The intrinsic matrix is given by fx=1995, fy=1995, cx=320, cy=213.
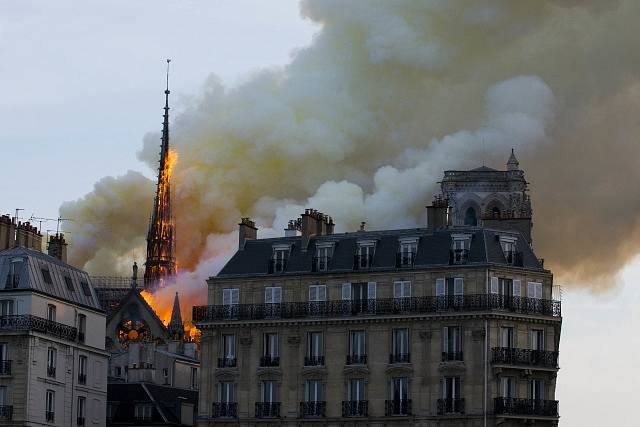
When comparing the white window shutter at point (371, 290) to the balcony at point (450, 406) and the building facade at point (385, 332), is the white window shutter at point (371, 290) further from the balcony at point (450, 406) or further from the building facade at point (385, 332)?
the balcony at point (450, 406)

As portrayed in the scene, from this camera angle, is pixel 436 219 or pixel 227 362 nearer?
pixel 227 362

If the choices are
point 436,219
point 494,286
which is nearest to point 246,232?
point 436,219

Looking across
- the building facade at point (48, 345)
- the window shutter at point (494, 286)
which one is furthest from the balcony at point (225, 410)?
the window shutter at point (494, 286)

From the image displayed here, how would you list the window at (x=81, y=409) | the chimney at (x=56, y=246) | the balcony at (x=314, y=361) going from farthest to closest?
1. the chimney at (x=56, y=246)
2. the window at (x=81, y=409)
3. the balcony at (x=314, y=361)

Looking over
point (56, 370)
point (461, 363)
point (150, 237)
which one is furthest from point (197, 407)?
point (150, 237)

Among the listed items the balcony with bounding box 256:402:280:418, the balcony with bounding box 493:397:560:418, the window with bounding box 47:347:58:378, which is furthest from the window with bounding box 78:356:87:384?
the balcony with bounding box 493:397:560:418

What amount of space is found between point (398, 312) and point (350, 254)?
5215mm

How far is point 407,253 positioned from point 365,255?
229cm

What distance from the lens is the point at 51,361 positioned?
103688mm

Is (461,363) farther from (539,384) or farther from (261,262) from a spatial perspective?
(261,262)

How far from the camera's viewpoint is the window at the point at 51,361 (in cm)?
10338

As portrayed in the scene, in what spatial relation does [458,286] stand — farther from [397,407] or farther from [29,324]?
[29,324]

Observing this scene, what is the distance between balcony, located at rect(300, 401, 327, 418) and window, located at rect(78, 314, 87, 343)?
13.8 meters

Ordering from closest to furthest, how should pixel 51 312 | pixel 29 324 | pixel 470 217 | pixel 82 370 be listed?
pixel 29 324
pixel 51 312
pixel 82 370
pixel 470 217
